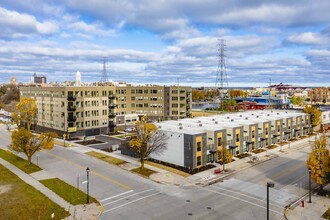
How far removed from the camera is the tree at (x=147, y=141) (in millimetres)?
46906

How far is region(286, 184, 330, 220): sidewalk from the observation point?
2987 centimetres

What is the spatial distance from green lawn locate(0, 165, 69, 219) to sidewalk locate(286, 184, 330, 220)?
24.2m

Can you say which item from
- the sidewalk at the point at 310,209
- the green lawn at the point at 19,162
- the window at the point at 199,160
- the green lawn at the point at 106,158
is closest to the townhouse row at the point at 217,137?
the window at the point at 199,160

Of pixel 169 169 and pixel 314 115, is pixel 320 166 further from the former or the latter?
pixel 314 115

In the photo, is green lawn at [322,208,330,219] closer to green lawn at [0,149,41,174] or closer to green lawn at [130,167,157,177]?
green lawn at [130,167,157,177]

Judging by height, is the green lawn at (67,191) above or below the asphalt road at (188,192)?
above

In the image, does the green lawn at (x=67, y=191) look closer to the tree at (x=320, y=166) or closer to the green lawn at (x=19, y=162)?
the green lawn at (x=19, y=162)

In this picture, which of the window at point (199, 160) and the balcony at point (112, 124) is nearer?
the window at point (199, 160)

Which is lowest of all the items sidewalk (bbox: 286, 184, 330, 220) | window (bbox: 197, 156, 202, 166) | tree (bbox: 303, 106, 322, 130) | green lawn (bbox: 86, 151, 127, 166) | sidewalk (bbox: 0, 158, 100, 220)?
sidewalk (bbox: 286, 184, 330, 220)

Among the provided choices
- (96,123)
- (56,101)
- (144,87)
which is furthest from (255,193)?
(144,87)

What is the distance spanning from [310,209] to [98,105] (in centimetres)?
6513

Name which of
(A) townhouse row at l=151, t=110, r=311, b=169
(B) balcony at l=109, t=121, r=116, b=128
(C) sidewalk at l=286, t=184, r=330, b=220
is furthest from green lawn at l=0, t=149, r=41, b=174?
(C) sidewalk at l=286, t=184, r=330, b=220

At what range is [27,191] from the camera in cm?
3675

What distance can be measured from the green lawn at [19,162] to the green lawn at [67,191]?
718 cm
